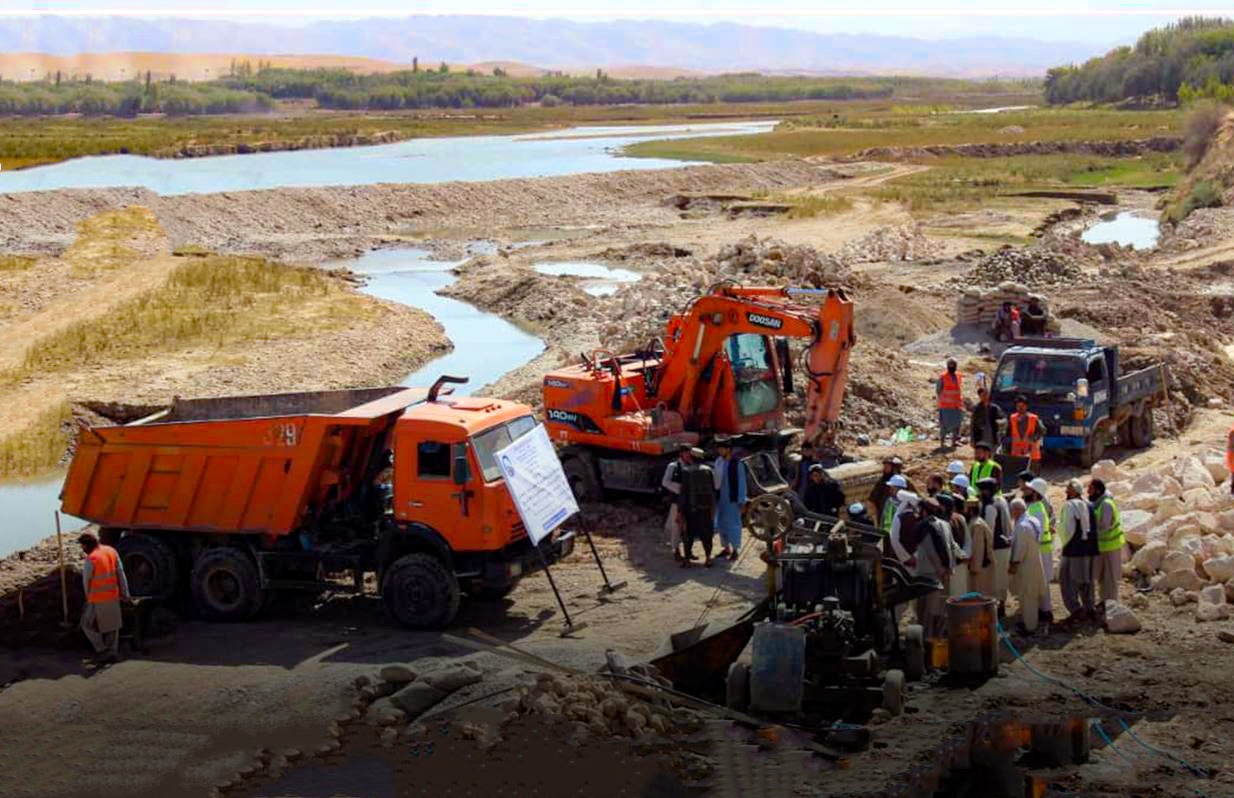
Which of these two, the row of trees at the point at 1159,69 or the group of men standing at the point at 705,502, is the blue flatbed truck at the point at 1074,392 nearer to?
the group of men standing at the point at 705,502

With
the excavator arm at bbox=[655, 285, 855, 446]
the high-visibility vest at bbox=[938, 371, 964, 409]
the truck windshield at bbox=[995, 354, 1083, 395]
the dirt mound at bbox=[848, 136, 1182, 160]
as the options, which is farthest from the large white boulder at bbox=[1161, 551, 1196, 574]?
the dirt mound at bbox=[848, 136, 1182, 160]

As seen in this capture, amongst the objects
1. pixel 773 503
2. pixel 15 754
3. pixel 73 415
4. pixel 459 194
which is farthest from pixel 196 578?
pixel 459 194

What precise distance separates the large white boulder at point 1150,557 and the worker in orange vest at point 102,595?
9917 mm

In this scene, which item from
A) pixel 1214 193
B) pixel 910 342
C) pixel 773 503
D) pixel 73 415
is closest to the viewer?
pixel 773 503

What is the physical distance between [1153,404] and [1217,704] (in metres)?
12.0

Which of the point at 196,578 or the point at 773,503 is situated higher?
the point at 773,503

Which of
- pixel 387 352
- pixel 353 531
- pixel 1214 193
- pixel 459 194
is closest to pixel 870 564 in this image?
pixel 353 531

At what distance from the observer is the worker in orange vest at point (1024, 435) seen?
773 inches

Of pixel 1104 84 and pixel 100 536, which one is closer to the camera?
pixel 100 536

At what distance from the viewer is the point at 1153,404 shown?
77.6 ft

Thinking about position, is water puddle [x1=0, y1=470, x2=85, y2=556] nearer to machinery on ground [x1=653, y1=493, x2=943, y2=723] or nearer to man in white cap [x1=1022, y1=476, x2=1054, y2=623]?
machinery on ground [x1=653, y1=493, x2=943, y2=723]

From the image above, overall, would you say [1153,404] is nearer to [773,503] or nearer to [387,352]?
[773,503]

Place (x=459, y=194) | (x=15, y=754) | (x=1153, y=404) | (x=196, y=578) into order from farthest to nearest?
(x=459, y=194), (x=1153, y=404), (x=196, y=578), (x=15, y=754)

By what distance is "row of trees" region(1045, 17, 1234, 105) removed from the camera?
133 meters
